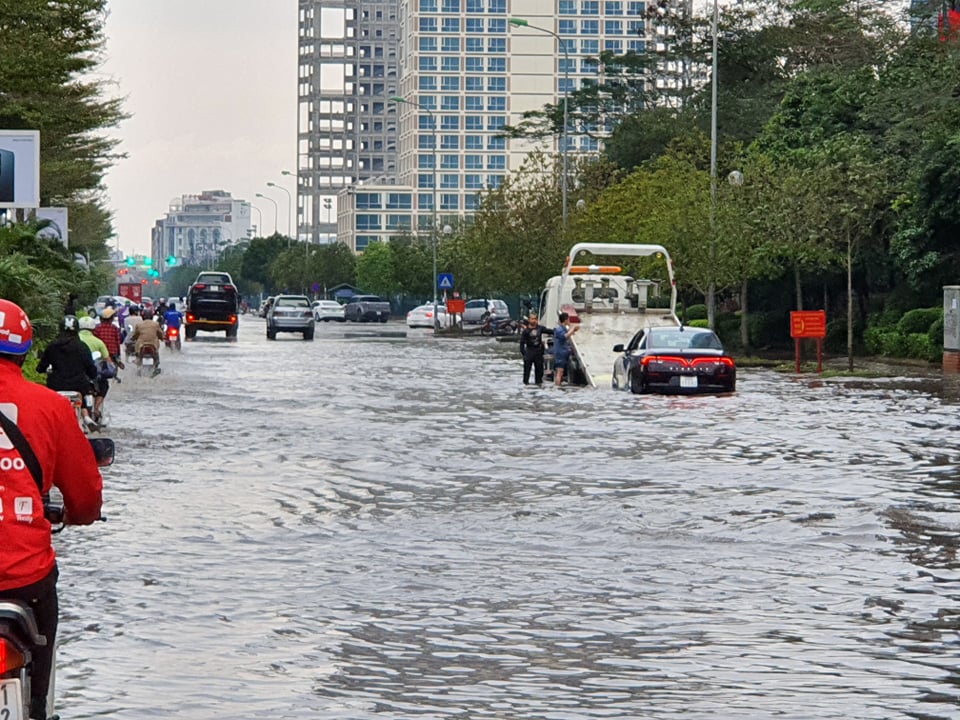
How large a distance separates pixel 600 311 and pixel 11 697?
1406 inches

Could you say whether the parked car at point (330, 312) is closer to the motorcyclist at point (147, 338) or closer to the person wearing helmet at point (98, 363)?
the motorcyclist at point (147, 338)

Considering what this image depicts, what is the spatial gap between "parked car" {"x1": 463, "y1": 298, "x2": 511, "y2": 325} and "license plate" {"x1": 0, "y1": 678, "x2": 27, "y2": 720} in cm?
8403

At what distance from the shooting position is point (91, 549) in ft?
46.1

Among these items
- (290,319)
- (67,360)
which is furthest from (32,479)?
(290,319)

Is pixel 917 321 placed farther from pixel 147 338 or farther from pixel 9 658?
pixel 9 658

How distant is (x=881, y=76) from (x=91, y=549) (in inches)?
2062

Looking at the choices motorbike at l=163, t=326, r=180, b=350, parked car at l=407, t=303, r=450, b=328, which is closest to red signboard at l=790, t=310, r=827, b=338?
motorbike at l=163, t=326, r=180, b=350

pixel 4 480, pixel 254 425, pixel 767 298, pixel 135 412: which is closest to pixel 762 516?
pixel 4 480

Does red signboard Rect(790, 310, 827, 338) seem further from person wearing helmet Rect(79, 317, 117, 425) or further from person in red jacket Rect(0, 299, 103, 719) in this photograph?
person in red jacket Rect(0, 299, 103, 719)

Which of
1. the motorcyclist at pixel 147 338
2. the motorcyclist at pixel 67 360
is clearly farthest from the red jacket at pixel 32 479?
the motorcyclist at pixel 147 338

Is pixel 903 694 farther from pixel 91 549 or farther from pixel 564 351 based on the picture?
pixel 564 351

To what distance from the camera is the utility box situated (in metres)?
43.5

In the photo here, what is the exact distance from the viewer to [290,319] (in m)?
75.4

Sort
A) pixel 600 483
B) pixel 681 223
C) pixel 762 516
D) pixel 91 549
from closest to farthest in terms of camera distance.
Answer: pixel 91 549, pixel 762 516, pixel 600 483, pixel 681 223
